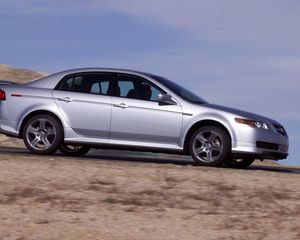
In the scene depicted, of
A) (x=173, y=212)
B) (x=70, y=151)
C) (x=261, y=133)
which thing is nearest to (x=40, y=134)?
(x=70, y=151)

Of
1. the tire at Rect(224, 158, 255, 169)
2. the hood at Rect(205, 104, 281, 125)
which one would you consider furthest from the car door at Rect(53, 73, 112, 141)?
the tire at Rect(224, 158, 255, 169)

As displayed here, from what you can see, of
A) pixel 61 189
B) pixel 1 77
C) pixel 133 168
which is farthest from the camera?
pixel 1 77

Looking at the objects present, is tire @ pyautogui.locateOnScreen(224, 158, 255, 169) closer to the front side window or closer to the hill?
the front side window

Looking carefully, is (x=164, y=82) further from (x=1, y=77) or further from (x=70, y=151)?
(x=1, y=77)

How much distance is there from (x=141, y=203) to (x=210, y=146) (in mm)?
3841

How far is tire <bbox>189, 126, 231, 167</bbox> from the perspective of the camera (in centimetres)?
1254

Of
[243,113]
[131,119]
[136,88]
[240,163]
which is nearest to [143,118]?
[131,119]

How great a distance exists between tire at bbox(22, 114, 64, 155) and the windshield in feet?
6.38

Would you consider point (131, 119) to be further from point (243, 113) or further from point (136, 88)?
point (243, 113)

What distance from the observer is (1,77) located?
48562 millimetres

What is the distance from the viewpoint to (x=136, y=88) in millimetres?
13250

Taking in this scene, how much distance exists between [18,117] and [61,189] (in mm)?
4421

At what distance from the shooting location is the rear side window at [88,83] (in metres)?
13.5

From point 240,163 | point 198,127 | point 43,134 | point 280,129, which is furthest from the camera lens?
point 240,163
